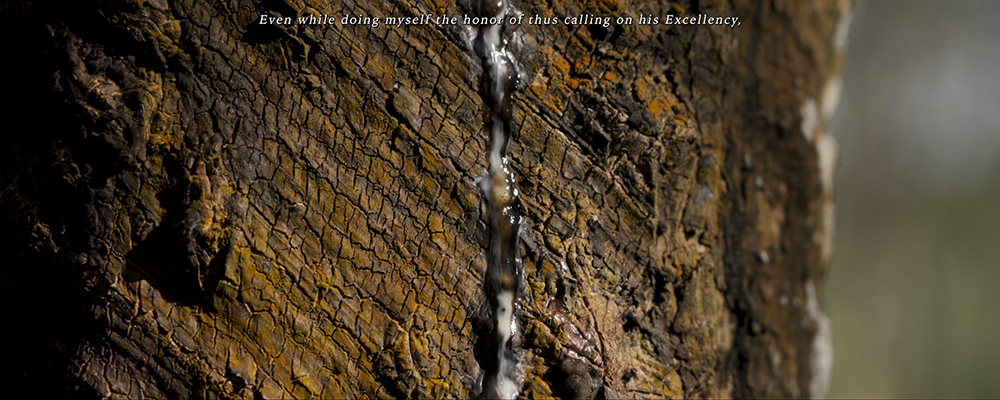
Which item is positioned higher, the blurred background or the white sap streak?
the blurred background

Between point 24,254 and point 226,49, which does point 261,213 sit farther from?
point 24,254

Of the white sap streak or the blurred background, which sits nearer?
the white sap streak

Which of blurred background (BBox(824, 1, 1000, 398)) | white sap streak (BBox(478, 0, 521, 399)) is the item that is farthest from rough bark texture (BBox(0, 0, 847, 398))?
blurred background (BBox(824, 1, 1000, 398))

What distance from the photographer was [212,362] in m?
0.61

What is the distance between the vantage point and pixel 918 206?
2049 mm

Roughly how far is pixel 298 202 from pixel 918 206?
92.1 inches

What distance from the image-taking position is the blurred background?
1.84 m

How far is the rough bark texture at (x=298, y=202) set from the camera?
608 millimetres

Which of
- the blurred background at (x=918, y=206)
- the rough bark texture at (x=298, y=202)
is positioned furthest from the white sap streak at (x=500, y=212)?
the blurred background at (x=918, y=206)

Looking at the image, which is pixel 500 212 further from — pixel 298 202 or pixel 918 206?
pixel 918 206

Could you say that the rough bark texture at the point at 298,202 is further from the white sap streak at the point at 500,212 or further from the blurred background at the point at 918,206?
the blurred background at the point at 918,206

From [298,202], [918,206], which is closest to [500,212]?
[298,202]

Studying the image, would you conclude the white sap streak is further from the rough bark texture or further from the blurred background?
the blurred background

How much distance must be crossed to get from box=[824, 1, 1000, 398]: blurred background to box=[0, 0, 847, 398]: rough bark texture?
1.82m
